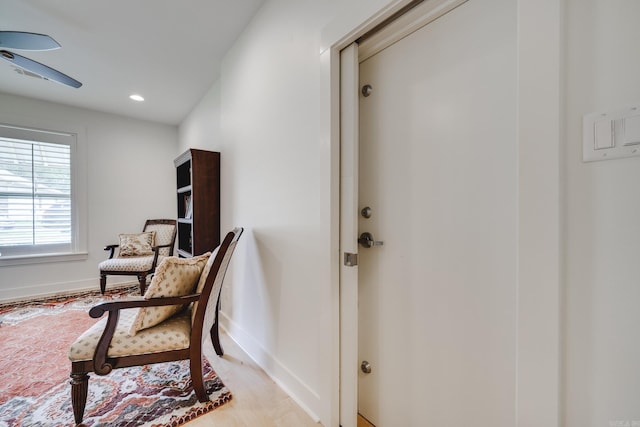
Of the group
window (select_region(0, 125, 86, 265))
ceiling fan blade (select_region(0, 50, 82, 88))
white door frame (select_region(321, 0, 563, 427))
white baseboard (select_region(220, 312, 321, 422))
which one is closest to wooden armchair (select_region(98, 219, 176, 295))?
window (select_region(0, 125, 86, 265))

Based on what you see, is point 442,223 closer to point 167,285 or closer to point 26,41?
point 167,285

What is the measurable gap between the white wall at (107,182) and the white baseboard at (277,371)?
2.78m

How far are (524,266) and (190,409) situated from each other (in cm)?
170

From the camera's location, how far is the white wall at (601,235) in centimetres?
56

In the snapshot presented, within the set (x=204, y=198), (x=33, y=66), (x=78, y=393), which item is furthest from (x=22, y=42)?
(x=78, y=393)

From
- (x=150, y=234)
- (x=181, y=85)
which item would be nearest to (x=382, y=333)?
(x=181, y=85)

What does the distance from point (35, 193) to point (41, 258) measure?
840 mm

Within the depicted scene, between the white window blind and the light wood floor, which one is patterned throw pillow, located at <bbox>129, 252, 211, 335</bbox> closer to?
the light wood floor

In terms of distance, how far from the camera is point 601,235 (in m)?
0.58

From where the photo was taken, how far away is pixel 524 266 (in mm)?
662

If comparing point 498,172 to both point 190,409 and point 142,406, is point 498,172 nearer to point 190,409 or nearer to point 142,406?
point 190,409

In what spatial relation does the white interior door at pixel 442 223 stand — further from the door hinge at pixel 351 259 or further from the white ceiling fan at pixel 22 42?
the white ceiling fan at pixel 22 42

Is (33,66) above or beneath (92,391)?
above

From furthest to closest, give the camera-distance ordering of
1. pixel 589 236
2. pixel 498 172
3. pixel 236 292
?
pixel 236 292 < pixel 498 172 < pixel 589 236
